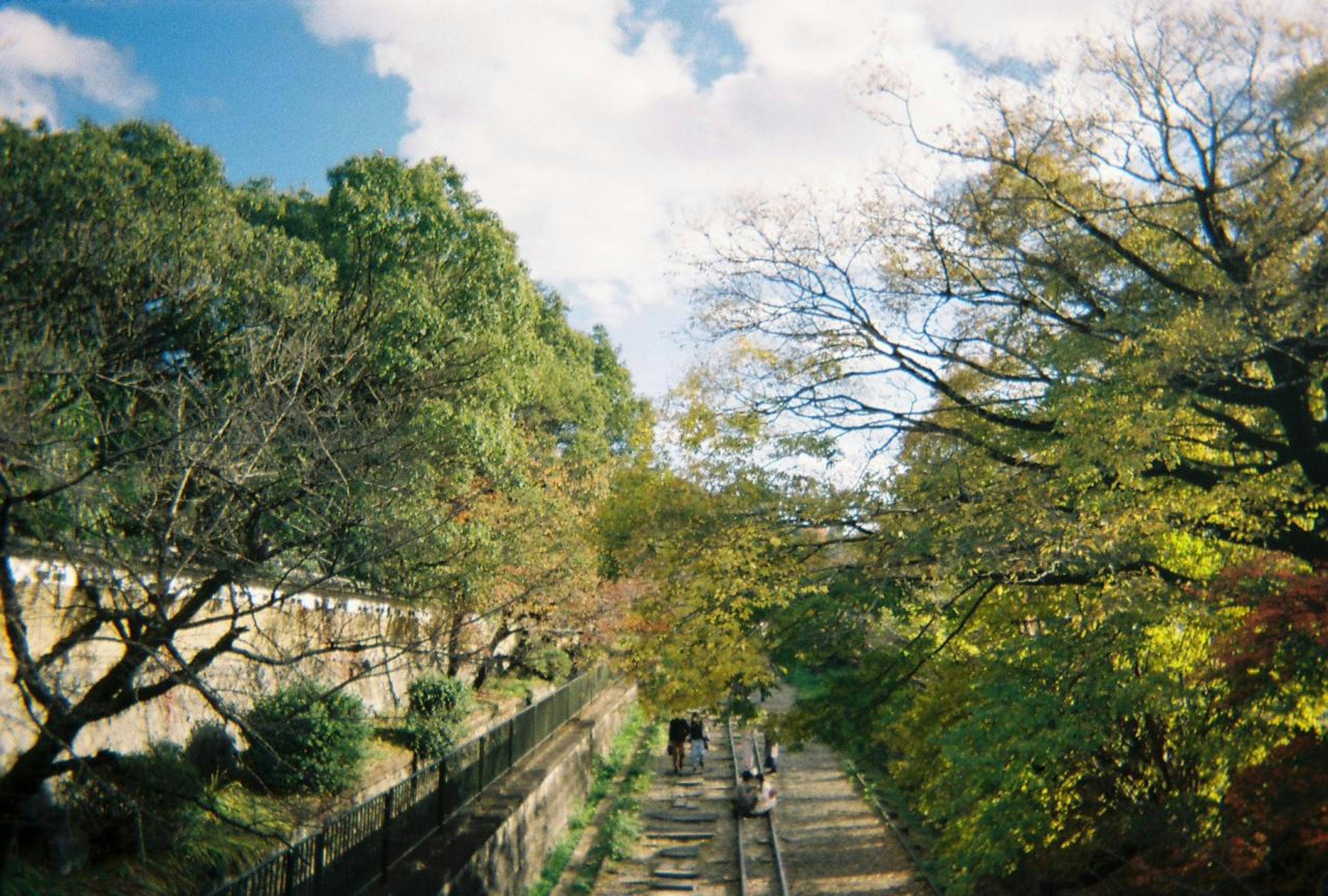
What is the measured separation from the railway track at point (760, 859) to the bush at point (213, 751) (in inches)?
309

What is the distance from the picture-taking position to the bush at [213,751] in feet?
40.5

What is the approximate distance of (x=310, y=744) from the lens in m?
13.1

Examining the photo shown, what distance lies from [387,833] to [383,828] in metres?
0.09

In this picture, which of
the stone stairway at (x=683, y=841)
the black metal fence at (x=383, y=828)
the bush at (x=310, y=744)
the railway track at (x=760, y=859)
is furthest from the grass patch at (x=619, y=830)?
the bush at (x=310, y=744)

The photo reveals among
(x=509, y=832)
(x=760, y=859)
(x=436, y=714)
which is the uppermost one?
(x=436, y=714)

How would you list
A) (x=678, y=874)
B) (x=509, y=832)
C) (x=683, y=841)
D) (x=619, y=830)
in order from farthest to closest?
(x=683, y=841)
(x=619, y=830)
(x=678, y=874)
(x=509, y=832)

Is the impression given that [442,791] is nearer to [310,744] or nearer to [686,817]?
[310,744]

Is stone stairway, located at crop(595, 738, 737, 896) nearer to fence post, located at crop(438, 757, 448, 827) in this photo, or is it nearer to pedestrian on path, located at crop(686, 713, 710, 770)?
pedestrian on path, located at crop(686, 713, 710, 770)

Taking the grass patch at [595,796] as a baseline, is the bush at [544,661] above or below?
above

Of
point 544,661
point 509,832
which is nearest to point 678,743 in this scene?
point 544,661

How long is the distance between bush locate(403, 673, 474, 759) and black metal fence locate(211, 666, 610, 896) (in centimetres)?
81

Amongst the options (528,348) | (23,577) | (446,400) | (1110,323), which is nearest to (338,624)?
(446,400)

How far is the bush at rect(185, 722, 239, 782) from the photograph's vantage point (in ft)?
40.5

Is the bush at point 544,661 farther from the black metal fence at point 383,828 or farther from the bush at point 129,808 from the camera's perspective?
the bush at point 129,808
